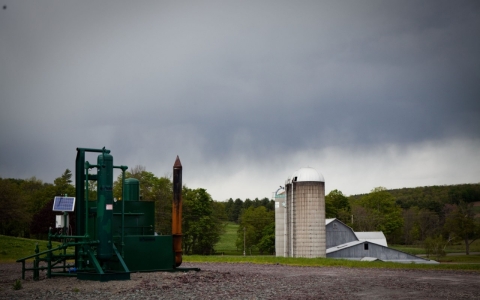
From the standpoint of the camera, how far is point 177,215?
2553 cm

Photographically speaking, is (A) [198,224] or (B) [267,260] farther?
(A) [198,224]

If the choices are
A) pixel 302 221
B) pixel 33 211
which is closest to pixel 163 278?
pixel 302 221

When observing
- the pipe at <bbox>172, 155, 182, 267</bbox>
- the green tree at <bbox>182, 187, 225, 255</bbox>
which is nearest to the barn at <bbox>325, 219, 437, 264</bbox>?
the green tree at <bbox>182, 187, 225, 255</bbox>

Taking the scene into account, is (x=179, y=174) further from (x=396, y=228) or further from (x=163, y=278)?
(x=396, y=228)

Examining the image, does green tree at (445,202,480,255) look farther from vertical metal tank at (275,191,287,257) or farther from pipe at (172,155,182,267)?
pipe at (172,155,182,267)

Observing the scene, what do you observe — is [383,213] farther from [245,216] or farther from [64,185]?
A: [64,185]

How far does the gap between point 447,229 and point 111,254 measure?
78.9m

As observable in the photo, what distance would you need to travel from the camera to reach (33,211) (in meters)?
88.0

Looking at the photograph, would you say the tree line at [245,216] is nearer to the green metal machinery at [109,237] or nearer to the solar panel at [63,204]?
the green metal machinery at [109,237]

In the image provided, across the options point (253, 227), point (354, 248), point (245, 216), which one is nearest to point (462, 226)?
point (354, 248)

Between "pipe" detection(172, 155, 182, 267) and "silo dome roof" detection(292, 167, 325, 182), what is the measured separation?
80.6 feet

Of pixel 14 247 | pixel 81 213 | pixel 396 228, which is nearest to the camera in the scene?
pixel 81 213

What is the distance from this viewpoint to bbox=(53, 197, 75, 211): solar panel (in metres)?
22.9

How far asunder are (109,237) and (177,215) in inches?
174
